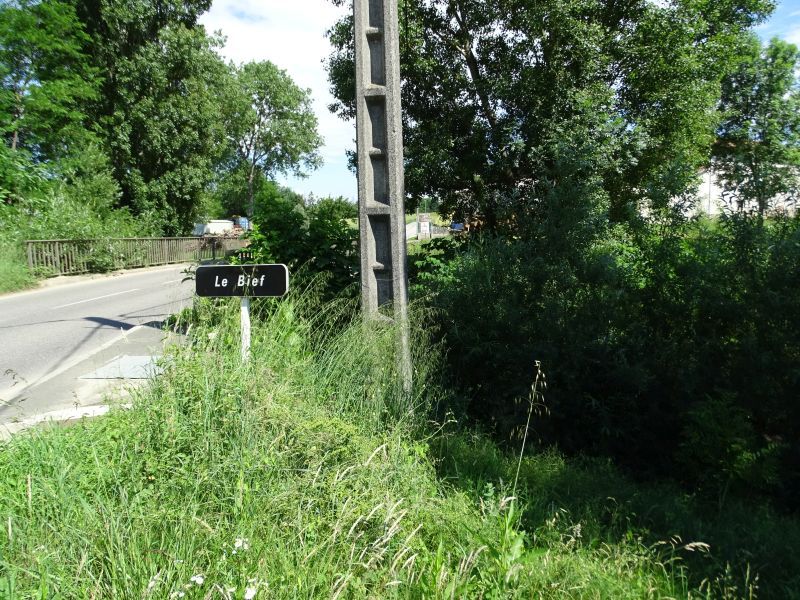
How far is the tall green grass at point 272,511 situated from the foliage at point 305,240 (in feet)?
9.15

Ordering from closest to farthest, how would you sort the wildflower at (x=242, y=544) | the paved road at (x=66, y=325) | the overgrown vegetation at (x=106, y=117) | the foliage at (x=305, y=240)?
the wildflower at (x=242, y=544)
the paved road at (x=66, y=325)
the foliage at (x=305, y=240)
the overgrown vegetation at (x=106, y=117)

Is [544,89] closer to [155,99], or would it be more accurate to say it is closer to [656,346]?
[656,346]

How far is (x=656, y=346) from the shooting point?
4922 millimetres

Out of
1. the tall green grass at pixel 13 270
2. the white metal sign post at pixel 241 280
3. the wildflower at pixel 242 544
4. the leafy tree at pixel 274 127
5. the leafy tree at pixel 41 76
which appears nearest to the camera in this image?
the wildflower at pixel 242 544

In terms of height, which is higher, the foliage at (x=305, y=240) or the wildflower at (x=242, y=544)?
the foliage at (x=305, y=240)

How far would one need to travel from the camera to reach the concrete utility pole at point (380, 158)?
17.9 ft

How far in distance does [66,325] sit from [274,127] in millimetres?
50875

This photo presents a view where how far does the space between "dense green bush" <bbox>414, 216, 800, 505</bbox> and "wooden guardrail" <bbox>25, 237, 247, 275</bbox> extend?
383 inches

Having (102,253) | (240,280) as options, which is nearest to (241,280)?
(240,280)

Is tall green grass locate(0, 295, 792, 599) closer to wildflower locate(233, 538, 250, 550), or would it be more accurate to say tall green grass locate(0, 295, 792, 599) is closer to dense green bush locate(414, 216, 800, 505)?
wildflower locate(233, 538, 250, 550)

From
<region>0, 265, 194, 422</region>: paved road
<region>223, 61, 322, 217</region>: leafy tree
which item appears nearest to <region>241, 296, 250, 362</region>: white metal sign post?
<region>0, 265, 194, 422</region>: paved road

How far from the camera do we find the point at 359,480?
300 cm

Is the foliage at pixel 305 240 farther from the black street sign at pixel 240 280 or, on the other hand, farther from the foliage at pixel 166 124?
the foliage at pixel 166 124

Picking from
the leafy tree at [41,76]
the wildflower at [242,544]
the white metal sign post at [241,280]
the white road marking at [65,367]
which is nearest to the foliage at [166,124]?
the leafy tree at [41,76]
